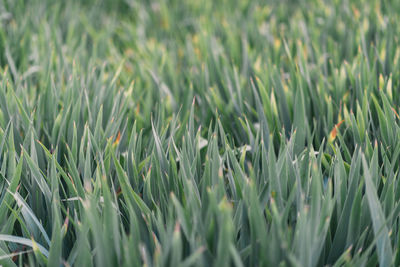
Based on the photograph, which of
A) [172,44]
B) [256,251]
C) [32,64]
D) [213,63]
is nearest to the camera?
[256,251]

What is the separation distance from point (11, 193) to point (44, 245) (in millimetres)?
126

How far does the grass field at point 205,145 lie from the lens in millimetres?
798

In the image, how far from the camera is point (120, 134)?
→ 1281mm

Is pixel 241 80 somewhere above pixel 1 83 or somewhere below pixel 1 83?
below

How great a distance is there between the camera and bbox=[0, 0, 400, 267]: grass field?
798 mm

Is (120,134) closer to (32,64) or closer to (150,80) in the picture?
(150,80)

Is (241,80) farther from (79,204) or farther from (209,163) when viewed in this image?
(79,204)

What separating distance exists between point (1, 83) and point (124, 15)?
172cm

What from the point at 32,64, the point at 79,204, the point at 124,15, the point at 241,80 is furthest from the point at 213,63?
the point at 124,15

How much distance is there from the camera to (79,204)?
0.91 meters

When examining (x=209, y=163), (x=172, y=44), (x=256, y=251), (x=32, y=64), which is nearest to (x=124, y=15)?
(x=172, y=44)

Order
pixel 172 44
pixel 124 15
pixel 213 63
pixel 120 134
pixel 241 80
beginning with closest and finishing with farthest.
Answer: pixel 120 134 < pixel 241 80 < pixel 213 63 < pixel 172 44 < pixel 124 15

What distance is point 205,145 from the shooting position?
1274 mm

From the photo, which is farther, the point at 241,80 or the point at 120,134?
the point at 241,80
